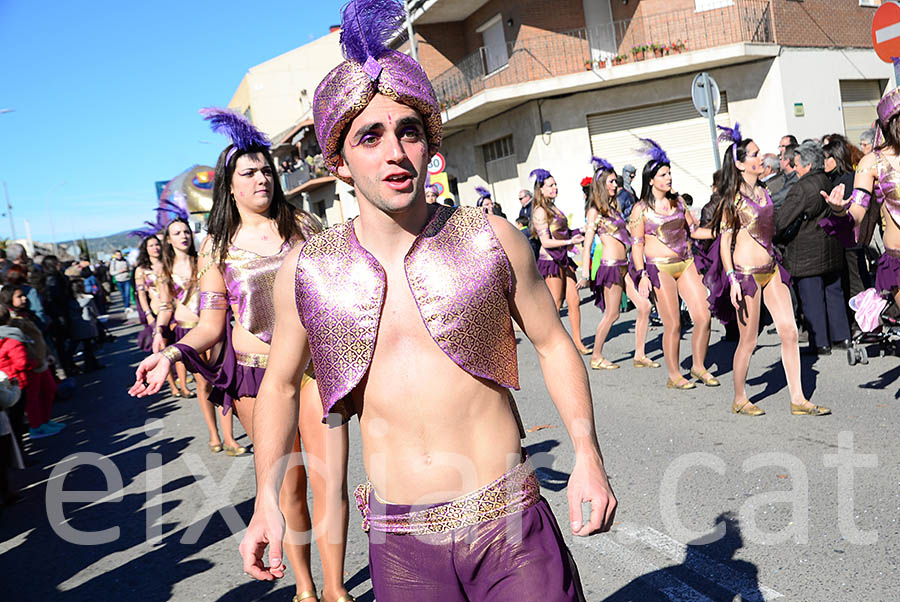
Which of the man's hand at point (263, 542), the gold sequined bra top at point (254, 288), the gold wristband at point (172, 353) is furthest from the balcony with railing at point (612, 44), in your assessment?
the man's hand at point (263, 542)

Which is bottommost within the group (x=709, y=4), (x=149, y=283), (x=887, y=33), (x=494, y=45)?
(x=149, y=283)

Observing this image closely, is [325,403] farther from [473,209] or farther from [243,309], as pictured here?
[243,309]

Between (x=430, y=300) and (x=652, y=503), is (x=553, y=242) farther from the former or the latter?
(x=430, y=300)

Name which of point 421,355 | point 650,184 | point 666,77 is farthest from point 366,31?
point 666,77

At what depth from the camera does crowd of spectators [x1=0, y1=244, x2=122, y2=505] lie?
7.12m

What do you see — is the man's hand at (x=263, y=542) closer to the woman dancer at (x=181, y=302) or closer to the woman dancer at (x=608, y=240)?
the woman dancer at (x=181, y=302)

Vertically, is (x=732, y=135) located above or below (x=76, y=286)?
above

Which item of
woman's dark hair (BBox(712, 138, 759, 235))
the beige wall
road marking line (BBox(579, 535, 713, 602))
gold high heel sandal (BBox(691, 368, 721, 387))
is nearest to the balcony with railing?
A: gold high heel sandal (BBox(691, 368, 721, 387))

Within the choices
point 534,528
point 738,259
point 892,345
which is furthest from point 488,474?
point 892,345

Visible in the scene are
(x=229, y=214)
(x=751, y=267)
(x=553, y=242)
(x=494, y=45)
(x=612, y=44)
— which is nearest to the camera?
(x=229, y=214)

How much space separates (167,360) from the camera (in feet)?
11.0

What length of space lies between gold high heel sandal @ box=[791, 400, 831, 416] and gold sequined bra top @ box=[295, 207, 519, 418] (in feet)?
15.1

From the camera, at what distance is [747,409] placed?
6.30 m

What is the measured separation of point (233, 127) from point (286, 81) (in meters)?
51.3
